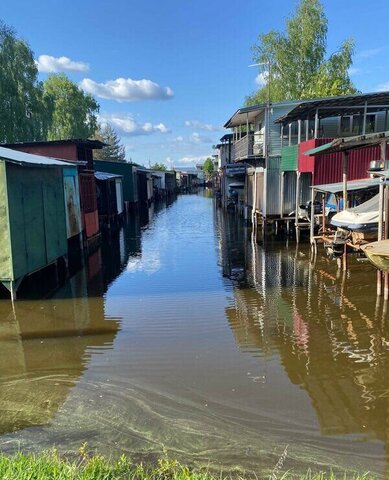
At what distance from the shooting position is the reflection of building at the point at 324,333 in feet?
17.0

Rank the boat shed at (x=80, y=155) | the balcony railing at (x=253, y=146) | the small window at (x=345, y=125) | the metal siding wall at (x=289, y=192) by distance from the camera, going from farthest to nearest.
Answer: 1. the balcony railing at (x=253, y=146)
2. the small window at (x=345, y=125)
3. the metal siding wall at (x=289, y=192)
4. the boat shed at (x=80, y=155)

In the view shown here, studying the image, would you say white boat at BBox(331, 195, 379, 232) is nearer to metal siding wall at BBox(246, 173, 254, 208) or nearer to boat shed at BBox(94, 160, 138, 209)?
metal siding wall at BBox(246, 173, 254, 208)

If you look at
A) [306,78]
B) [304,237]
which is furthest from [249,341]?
[306,78]

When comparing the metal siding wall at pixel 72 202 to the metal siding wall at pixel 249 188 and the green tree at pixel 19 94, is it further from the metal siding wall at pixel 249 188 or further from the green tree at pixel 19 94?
the green tree at pixel 19 94

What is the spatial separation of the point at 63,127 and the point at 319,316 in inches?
1660

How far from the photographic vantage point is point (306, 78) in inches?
1323

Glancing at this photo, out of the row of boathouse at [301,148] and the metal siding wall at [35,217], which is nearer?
the metal siding wall at [35,217]

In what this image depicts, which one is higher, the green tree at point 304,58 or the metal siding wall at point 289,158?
the green tree at point 304,58

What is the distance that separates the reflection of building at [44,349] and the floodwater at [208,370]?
25 mm

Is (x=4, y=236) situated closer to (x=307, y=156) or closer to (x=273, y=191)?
(x=307, y=156)

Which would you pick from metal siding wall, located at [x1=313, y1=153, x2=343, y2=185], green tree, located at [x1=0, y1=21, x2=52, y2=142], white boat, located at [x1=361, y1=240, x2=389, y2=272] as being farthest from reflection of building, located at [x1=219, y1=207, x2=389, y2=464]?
green tree, located at [x1=0, y1=21, x2=52, y2=142]

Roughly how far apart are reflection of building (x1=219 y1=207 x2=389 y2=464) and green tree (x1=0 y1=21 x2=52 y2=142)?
25256 mm

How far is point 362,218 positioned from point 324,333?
404 centimetres

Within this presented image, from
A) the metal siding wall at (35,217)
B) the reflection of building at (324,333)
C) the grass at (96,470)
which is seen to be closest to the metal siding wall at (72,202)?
the metal siding wall at (35,217)
